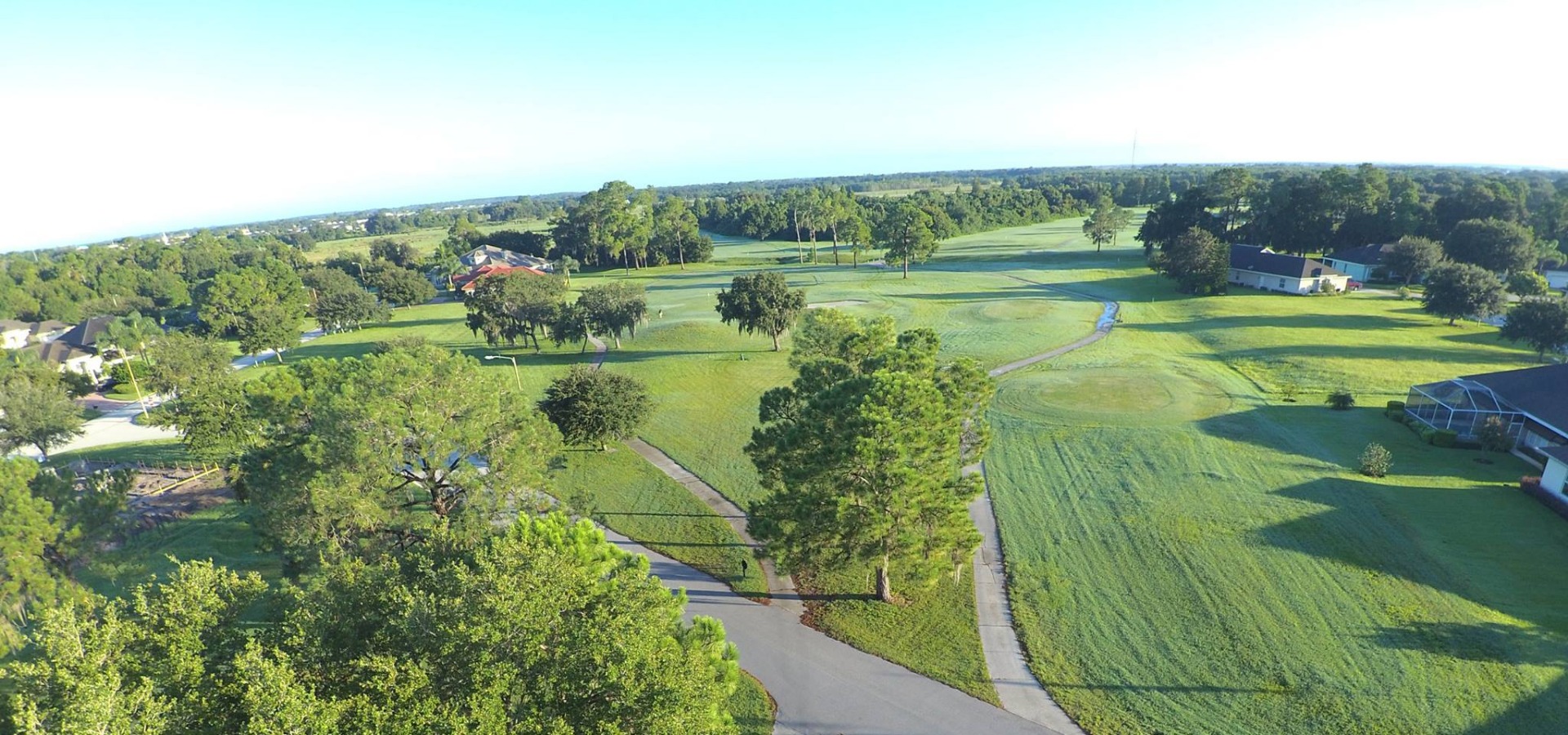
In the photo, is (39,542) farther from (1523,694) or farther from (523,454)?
(1523,694)

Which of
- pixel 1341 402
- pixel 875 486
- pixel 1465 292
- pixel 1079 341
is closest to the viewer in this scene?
pixel 875 486

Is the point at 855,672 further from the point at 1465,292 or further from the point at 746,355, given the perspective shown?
the point at 1465,292

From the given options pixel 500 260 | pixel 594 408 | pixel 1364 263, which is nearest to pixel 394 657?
pixel 594 408

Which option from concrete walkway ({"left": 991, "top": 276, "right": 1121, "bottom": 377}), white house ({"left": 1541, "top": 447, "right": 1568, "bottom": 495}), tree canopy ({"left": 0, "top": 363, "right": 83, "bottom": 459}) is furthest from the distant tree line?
tree canopy ({"left": 0, "top": 363, "right": 83, "bottom": 459})

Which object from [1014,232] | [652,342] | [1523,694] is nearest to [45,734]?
[1523,694]

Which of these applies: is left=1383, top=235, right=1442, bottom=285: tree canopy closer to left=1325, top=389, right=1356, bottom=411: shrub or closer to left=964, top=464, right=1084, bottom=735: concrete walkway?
left=1325, top=389, right=1356, bottom=411: shrub

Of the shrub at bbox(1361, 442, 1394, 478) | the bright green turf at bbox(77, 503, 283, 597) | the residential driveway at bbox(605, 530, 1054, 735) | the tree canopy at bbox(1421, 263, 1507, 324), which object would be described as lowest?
the residential driveway at bbox(605, 530, 1054, 735)
